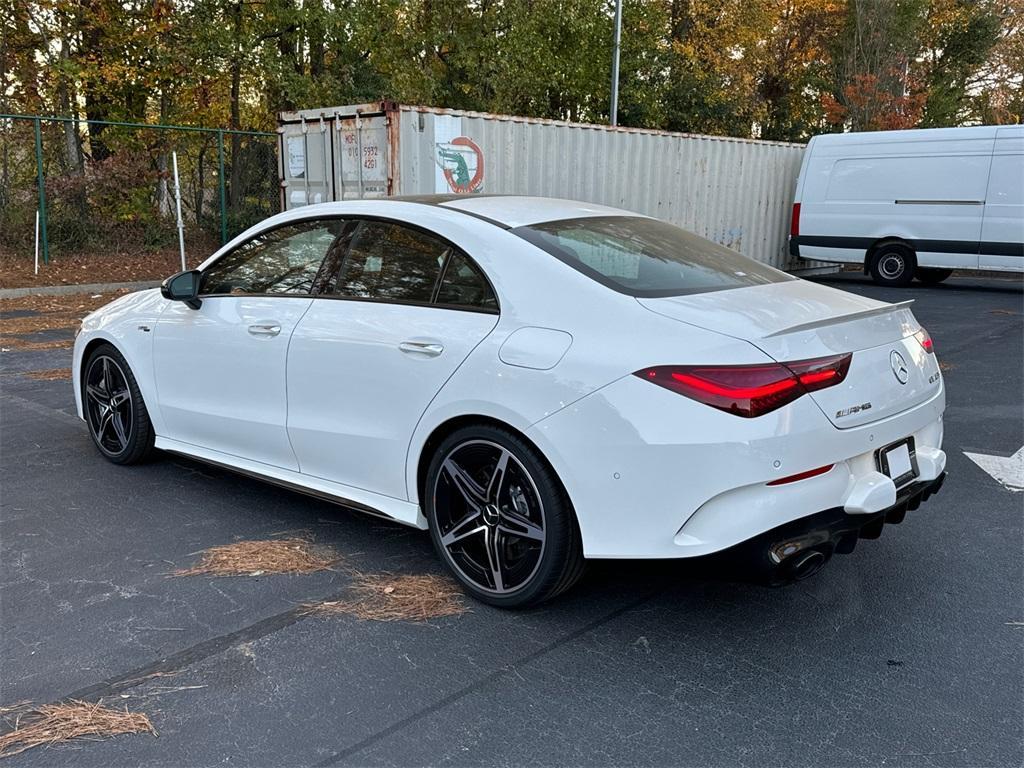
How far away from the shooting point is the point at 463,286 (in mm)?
3475

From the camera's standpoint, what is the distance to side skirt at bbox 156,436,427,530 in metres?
3.61

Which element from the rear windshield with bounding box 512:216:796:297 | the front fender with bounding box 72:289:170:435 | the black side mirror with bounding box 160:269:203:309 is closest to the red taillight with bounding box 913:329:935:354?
the rear windshield with bounding box 512:216:796:297

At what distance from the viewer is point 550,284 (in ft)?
10.6

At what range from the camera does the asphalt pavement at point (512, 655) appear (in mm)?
2551

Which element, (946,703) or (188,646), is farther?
(188,646)

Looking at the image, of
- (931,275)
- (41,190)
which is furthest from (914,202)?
(41,190)

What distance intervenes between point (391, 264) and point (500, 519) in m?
1.21

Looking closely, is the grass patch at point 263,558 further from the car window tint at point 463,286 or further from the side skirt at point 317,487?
the car window tint at point 463,286

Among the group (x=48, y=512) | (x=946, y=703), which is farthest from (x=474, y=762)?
(x=48, y=512)

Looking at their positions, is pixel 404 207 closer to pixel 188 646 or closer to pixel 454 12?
pixel 188 646

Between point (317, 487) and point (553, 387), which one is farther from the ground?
point (553, 387)

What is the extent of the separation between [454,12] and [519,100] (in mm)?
3277

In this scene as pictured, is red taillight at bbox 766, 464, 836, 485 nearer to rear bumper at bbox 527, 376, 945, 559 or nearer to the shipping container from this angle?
rear bumper at bbox 527, 376, 945, 559

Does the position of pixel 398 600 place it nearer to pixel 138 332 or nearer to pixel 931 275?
pixel 138 332
